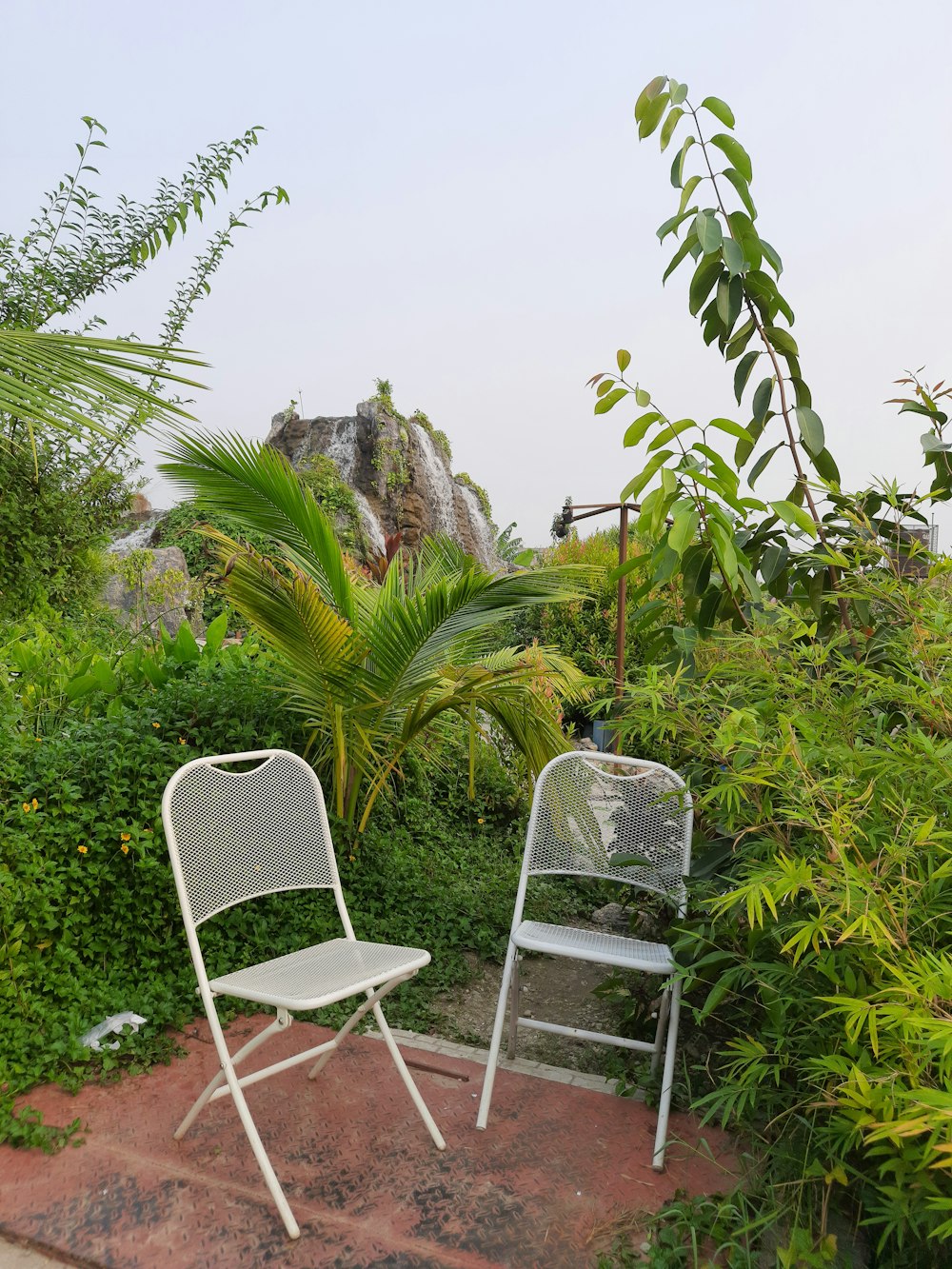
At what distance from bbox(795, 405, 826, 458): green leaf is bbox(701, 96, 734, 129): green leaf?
0.98 m

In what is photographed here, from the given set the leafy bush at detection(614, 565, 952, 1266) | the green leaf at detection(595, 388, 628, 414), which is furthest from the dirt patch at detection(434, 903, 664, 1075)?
the green leaf at detection(595, 388, 628, 414)

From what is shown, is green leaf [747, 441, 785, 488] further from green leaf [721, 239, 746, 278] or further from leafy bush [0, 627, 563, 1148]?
leafy bush [0, 627, 563, 1148]

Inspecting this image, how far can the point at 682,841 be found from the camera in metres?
3.01

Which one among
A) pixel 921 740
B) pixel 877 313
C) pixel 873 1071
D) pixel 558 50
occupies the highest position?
pixel 558 50

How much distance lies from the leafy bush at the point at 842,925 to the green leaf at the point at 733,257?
1.14 meters

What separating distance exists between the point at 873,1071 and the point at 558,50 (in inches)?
324

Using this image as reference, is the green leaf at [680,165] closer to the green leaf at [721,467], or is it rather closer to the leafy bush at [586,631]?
the green leaf at [721,467]

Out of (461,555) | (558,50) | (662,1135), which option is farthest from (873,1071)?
(558,50)

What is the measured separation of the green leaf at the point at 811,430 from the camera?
309 cm

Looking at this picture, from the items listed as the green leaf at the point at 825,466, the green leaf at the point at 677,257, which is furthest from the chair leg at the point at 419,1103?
the green leaf at the point at 677,257

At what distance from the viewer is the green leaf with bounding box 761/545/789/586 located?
3.11m

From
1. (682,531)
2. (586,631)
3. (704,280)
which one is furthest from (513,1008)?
(586,631)

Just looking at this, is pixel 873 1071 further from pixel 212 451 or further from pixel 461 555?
pixel 461 555

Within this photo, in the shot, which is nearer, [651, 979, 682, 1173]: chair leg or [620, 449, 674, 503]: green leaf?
[651, 979, 682, 1173]: chair leg
